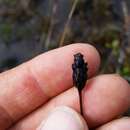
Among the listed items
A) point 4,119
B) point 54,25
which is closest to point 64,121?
point 4,119

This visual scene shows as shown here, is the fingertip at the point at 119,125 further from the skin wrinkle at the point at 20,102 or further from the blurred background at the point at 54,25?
the blurred background at the point at 54,25

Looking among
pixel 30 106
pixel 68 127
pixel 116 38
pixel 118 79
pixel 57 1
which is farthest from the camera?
pixel 57 1

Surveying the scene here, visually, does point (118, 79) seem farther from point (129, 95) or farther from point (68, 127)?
point (68, 127)

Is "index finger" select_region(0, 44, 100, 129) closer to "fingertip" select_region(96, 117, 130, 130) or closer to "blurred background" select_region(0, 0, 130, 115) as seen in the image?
"fingertip" select_region(96, 117, 130, 130)

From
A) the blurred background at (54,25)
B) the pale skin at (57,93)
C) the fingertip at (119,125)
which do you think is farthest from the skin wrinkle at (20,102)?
the blurred background at (54,25)

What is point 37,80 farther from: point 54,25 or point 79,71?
point 54,25

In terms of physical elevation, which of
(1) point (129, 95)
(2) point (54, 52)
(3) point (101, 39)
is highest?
(2) point (54, 52)

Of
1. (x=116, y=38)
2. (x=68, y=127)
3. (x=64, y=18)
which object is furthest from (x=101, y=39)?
(x=68, y=127)

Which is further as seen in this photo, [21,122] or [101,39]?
[101,39]
